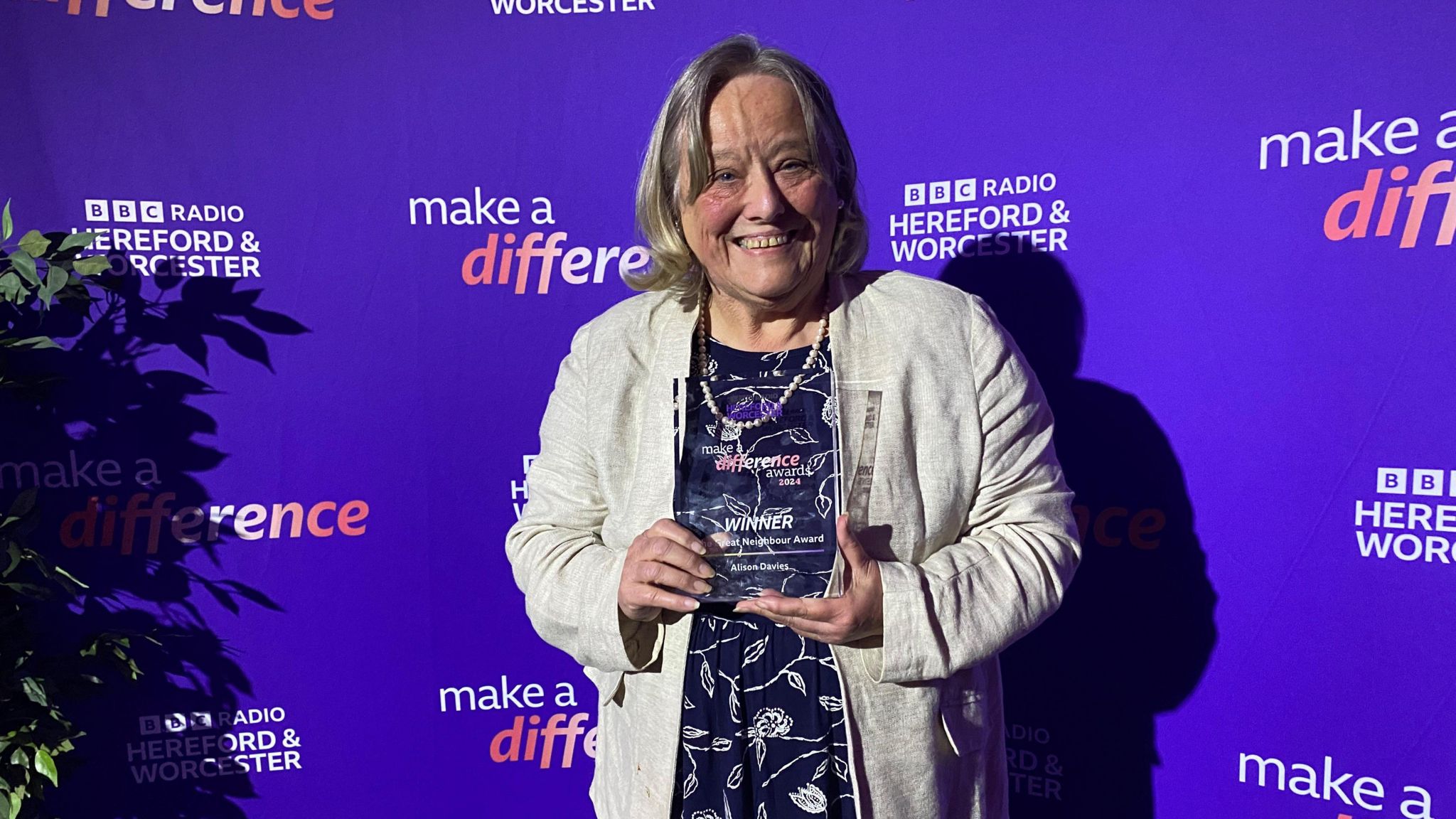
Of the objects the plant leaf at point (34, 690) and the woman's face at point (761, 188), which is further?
the plant leaf at point (34, 690)

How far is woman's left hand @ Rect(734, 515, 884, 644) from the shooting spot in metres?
1.12

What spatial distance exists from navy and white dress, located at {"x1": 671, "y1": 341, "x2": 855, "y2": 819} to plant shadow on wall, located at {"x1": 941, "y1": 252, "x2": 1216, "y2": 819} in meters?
0.97

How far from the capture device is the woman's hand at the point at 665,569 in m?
1.13

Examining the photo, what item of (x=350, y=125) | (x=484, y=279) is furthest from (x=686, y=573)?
(x=350, y=125)

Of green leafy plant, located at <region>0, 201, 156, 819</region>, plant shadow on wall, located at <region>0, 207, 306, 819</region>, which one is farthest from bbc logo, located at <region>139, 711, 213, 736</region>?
green leafy plant, located at <region>0, 201, 156, 819</region>

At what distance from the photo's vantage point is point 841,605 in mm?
1121

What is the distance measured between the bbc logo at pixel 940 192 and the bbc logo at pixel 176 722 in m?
2.25

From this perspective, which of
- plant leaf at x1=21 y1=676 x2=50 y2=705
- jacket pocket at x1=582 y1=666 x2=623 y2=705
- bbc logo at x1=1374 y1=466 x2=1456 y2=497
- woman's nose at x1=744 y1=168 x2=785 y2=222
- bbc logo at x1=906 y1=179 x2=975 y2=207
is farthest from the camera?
bbc logo at x1=906 y1=179 x2=975 y2=207

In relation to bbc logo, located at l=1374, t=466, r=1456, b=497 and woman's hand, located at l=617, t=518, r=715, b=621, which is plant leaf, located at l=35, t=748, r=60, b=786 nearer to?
woman's hand, located at l=617, t=518, r=715, b=621

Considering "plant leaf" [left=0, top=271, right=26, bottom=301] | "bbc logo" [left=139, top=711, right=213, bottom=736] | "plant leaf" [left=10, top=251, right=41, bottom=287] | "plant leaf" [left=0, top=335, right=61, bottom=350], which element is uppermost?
"plant leaf" [left=10, top=251, right=41, bottom=287]

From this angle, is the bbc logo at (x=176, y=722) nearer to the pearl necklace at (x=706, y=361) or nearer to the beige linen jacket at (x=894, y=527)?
the beige linen jacket at (x=894, y=527)

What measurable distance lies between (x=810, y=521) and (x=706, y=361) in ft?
1.11

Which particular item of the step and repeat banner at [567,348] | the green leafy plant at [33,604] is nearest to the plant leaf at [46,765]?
the green leafy plant at [33,604]

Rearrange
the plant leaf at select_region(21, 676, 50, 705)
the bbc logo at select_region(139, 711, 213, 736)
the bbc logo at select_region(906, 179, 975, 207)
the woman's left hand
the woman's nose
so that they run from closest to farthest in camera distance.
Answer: the woman's left hand, the woman's nose, the plant leaf at select_region(21, 676, 50, 705), the bbc logo at select_region(906, 179, 975, 207), the bbc logo at select_region(139, 711, 213, 736)
